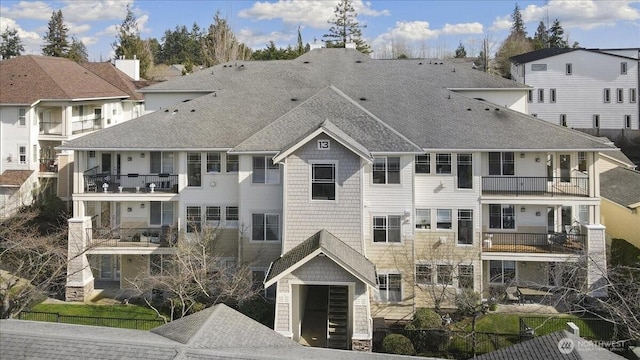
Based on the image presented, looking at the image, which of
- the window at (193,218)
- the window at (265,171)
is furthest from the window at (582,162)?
the window at (193,218)

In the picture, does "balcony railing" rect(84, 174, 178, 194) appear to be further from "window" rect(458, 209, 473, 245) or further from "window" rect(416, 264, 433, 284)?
"window" rect(458, 209, 473, 245)

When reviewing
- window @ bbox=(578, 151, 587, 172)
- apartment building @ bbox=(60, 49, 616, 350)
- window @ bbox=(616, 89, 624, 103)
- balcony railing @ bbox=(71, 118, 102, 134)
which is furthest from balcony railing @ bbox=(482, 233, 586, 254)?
window @ bbox=(616, 89, 624, 103)

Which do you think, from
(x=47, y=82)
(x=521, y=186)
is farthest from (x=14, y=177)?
(x=521, y=186)

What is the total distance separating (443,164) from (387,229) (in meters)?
3.96

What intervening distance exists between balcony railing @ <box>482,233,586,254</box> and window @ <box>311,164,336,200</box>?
7.72 meters

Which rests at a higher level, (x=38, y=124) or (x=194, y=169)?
(x=38, y=124)

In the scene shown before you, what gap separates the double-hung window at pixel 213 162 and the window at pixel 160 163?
8.68ft

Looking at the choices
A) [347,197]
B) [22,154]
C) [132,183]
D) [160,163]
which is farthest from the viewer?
[22,154]

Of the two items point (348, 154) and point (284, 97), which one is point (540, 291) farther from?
point (284, 97)

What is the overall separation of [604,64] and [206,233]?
44.0 meters

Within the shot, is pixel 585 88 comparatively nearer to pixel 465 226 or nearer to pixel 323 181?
pixel 465 226

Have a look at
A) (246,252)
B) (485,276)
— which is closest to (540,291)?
(485,276)

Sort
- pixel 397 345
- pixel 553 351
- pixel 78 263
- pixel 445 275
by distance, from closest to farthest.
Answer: pixel 553 351 < pixel 397 345 < pixel 445 275 < pixel 78 263

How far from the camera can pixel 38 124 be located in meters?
39.7
